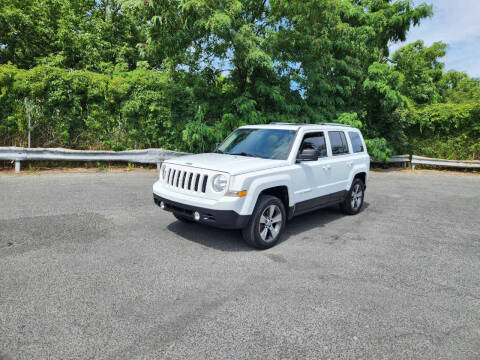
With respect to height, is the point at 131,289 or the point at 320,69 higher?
the point at 320,69

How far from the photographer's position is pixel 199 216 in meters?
4.74

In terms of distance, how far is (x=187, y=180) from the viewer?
497 cm

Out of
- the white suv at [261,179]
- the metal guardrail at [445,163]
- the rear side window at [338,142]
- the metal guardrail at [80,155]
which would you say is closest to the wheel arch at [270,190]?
the white suv at [261,179]

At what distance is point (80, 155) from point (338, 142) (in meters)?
8.44

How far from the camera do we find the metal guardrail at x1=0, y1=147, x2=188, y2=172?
404 inches

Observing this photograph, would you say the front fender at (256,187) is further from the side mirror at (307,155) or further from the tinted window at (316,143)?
the tinted window at (316,143)

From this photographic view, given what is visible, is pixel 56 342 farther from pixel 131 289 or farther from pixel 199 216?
pixel 199 216

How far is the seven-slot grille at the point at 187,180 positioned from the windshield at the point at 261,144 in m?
1.18

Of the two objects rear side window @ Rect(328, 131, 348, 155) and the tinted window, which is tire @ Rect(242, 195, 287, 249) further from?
rear side window @ Rect(328, 131, 348, 155)

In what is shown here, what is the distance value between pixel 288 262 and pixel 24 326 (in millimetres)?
3026

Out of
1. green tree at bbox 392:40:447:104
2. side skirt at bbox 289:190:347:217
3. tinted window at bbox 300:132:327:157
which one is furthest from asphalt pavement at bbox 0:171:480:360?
green tree at bbox 392:40:447:104

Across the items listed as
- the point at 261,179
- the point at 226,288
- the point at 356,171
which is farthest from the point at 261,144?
the point at 226,288

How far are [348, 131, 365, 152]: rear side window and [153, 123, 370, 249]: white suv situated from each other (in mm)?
335

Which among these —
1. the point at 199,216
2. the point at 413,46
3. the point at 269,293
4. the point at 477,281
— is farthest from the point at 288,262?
the point at 413,46
